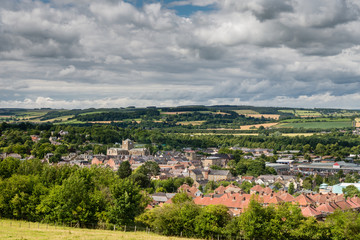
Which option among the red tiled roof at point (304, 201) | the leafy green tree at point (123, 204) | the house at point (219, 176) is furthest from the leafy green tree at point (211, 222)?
the house at point (219, 176)

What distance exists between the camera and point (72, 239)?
26516mm

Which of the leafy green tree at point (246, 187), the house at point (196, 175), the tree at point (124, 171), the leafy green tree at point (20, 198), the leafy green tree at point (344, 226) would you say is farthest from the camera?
the house at point (196, 175)

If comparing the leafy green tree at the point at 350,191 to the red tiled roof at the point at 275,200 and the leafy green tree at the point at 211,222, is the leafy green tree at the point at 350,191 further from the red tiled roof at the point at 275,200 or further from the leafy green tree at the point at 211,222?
the leafy green tree at the point at 211,222

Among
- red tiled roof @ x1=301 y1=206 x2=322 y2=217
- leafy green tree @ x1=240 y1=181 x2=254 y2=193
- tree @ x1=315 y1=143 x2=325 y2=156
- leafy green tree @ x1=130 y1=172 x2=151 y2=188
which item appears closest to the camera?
red tiled roof @ x1=301 y1=206 x2=322 y2=217

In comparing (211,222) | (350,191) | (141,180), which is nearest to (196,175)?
(141,180)

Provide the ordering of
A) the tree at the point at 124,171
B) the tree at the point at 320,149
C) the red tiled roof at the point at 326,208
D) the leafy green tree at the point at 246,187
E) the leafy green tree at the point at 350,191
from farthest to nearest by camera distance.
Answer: the tree at the point at 320,149, the tree at the point at 124,171, the leafy green tree at the point at 246,187, the leafy green tree at the point at 350,191, the red tiled roof at the point at 326,208

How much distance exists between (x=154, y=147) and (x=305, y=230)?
127 meters

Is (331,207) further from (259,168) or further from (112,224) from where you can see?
(259,168)

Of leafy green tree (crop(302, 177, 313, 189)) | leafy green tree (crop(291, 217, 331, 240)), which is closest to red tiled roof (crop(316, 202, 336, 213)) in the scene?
leafy green tree (crop(291, 217, 331, 240))

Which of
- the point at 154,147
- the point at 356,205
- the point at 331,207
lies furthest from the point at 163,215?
the point at 154,147

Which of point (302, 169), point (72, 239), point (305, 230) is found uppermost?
point (72, 239)

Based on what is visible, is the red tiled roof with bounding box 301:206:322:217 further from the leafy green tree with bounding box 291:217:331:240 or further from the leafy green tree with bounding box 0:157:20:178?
the leafy green tree with bounding box 0:157:20:178

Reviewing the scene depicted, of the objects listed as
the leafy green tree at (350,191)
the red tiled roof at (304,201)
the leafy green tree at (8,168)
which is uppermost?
the leafy green tree at (8,168)

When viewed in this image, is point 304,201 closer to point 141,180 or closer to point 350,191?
point 350,191
